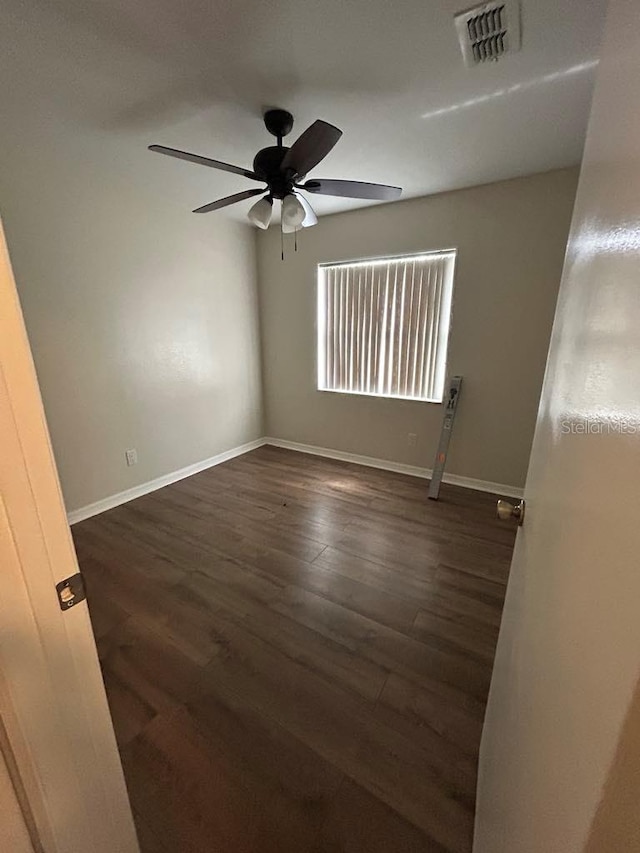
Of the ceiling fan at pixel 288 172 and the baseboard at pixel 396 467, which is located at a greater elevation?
the ceiling fan at pixel 288 172

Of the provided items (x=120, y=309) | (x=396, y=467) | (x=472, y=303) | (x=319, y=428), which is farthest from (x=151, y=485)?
(x=472, y=303)

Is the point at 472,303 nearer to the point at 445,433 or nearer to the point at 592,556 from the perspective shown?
the point at 445,433

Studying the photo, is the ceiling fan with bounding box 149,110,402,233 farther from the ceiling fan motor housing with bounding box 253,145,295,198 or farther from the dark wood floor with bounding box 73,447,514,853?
the dark wood floor with bounding box 73,447,514,853

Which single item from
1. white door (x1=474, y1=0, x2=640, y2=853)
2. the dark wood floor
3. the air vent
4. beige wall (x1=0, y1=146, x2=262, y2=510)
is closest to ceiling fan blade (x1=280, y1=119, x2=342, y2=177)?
the air vent

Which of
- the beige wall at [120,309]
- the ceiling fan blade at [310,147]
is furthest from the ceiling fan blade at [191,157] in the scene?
the beige wall at [120,309]

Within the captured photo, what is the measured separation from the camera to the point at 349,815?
1.01 metres

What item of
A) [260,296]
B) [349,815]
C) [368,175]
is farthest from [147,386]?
[349,815]

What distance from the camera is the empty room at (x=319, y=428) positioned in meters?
0.47

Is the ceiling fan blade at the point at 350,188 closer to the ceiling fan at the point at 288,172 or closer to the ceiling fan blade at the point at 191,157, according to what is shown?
the ceiling fan at the point at 288,172

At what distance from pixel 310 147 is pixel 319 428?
8.86 ft

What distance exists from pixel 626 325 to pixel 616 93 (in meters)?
0.44

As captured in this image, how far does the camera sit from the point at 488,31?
1302 millimetres

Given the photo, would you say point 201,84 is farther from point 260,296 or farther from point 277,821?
point 277,821

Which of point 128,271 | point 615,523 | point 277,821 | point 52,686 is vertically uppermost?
point 128,271
